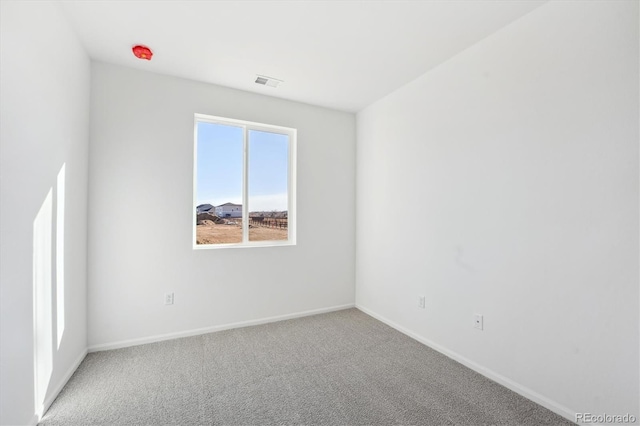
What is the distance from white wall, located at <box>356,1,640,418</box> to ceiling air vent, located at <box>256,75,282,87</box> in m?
1.46

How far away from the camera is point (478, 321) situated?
7.57ft

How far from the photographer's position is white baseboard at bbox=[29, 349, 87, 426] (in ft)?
5.53

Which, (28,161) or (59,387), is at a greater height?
(28,161)

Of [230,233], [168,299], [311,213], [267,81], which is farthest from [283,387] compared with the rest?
[267,81]

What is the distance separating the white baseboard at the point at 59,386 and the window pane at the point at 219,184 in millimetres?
1338

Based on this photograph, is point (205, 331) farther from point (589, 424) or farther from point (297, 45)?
point (589, 424)

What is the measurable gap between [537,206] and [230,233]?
2.86m

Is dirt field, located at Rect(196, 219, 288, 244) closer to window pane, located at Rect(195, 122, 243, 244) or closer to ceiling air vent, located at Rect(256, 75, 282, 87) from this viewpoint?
window pane, located at Rect(195, 122, 243, 244)

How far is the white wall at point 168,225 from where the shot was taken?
2.63m

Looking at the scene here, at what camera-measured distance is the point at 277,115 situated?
3.44 meters

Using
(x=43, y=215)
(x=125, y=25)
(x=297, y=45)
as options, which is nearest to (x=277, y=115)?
(x=297, y=45)

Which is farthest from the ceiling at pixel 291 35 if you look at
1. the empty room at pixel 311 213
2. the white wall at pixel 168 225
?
the white wall at pixel 168 225

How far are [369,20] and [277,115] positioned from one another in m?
1.62

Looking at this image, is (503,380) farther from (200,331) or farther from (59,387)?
(59,387)
